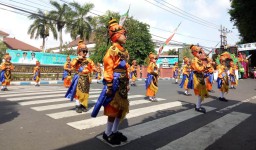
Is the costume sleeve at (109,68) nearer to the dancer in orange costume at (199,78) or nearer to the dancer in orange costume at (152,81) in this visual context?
the dancer in orange costume at (199,78)

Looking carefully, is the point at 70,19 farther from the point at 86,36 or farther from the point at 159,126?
the point at 159,126

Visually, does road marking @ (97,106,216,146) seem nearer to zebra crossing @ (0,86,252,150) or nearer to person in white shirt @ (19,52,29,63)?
zebra crossing @ (0,86,252,150)

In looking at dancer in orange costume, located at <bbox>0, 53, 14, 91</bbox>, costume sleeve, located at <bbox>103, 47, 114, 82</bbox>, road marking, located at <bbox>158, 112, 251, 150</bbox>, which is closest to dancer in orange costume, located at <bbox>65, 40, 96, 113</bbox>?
costume sleeve, located at <bbox>103, 47, 114, 82</bbox>

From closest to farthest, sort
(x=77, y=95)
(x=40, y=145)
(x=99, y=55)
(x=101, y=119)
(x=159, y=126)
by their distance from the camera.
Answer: (x=40, y=145)
(x=159, y=126)
(x=101, y=119)
(x=77, y=95)
(x=99, y=55)

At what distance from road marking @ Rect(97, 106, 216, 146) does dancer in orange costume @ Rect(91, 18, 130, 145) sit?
392 millimetres

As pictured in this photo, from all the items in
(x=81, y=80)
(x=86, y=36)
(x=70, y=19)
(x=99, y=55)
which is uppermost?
(x=70, y=19)

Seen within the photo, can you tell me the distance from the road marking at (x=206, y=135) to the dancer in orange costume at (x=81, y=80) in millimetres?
3102

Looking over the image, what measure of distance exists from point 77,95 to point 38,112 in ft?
4.01

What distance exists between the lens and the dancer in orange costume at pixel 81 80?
634 centimetres

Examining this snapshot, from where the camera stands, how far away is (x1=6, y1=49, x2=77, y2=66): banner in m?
20.4

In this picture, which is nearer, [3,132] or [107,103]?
[107,103]

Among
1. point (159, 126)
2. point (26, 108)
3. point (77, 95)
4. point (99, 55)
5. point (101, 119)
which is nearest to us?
point (159, 126)

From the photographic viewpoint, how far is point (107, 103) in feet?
12.8

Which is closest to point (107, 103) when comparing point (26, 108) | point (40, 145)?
point (40, 145)
